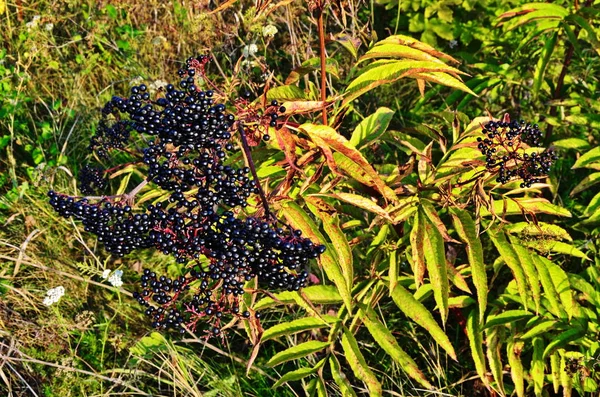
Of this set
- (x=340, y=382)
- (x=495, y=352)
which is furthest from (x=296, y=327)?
(x=495, y=352)

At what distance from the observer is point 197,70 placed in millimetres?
1978

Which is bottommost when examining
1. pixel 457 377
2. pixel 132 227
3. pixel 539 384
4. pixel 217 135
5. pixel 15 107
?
pixel 457 377

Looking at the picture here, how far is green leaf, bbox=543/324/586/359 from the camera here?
2.48 metres

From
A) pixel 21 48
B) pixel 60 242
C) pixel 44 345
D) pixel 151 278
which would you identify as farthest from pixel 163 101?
pixel 21 48

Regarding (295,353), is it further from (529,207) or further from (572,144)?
(572,144)

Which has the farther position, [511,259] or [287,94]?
[511,259]

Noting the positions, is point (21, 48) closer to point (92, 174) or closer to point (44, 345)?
point (92, 174)

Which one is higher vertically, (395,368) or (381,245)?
(381,245)

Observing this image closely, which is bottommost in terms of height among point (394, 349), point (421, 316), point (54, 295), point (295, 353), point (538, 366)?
point (54, 295)

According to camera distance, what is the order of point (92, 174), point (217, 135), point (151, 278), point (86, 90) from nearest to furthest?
point (217, 135)
point (151, 278)
point (92, 174)
point (86, 90)

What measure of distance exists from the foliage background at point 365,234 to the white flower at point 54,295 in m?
0.09

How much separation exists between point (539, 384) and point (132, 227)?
179 centimetres

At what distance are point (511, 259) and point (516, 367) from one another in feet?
1.70

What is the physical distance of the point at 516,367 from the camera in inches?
101
